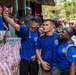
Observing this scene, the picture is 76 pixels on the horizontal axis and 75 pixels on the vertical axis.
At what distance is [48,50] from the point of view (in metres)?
4.87

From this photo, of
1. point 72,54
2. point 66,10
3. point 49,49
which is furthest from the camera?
point 66,10

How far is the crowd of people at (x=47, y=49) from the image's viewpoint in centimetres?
458

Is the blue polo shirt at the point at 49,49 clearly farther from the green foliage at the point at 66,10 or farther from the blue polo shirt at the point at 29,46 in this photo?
the green foliage at the point at 66,10

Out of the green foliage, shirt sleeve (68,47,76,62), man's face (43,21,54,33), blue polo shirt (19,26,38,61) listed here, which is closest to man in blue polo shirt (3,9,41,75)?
blue polo shirt (19,26,38,61)

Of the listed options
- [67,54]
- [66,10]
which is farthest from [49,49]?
[66,10]

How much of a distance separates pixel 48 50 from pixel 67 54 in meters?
0.51

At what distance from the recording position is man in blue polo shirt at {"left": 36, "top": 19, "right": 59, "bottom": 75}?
4.82 metres

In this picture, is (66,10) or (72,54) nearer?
(72,54)

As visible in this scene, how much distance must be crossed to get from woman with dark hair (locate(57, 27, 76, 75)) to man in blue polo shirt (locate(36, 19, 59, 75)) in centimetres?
16

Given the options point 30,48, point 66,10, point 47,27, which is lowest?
point 66,10

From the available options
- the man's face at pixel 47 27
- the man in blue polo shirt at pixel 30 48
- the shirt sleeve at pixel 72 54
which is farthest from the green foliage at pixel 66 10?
the shirt sleeve at pixel 72 54

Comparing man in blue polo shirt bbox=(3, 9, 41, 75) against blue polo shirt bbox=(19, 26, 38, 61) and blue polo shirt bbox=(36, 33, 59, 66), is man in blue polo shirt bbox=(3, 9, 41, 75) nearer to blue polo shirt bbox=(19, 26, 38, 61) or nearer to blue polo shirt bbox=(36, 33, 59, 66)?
blue polo shirt bbox=(19, 26, 38, 61)

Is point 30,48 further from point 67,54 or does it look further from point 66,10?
point 66,10

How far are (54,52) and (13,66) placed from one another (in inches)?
28.4
